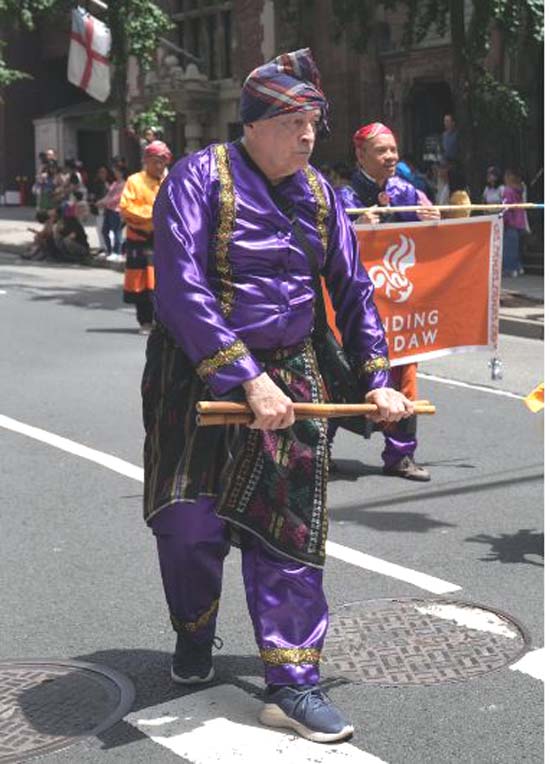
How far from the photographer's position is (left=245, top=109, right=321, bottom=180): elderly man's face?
3.50 metres

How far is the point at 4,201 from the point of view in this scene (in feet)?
A: 128

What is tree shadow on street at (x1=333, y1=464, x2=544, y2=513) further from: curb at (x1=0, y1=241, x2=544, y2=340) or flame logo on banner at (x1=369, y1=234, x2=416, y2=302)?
curb at (x1=0, y1=241, x2=544, y2=340)

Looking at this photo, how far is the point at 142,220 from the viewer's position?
11.0 m

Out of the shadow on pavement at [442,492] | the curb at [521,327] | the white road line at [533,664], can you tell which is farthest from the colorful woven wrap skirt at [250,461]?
the curb at [521,327]

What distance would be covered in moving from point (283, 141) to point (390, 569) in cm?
226

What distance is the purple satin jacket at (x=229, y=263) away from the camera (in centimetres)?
336

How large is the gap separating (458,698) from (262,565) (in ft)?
2.63

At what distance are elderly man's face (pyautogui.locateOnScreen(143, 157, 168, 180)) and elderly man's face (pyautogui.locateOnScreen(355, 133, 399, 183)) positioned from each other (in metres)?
4.39

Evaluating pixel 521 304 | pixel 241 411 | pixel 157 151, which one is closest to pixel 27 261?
pixel 521 304

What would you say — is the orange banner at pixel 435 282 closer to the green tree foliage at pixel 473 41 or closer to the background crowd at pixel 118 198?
the green tree foliage at pixel 473 41

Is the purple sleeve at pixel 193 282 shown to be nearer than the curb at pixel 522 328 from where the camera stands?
Yes

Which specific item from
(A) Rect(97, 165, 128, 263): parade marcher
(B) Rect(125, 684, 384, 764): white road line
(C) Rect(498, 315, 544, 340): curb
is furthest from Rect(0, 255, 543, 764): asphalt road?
→ (A) Rect(97, 165, 128, 263): parade marcher

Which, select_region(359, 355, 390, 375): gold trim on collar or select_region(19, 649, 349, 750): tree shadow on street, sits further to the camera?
select_region(359, 355, 390, 375): gold trim on collar

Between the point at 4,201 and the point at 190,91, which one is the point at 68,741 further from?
the point at 4,201
